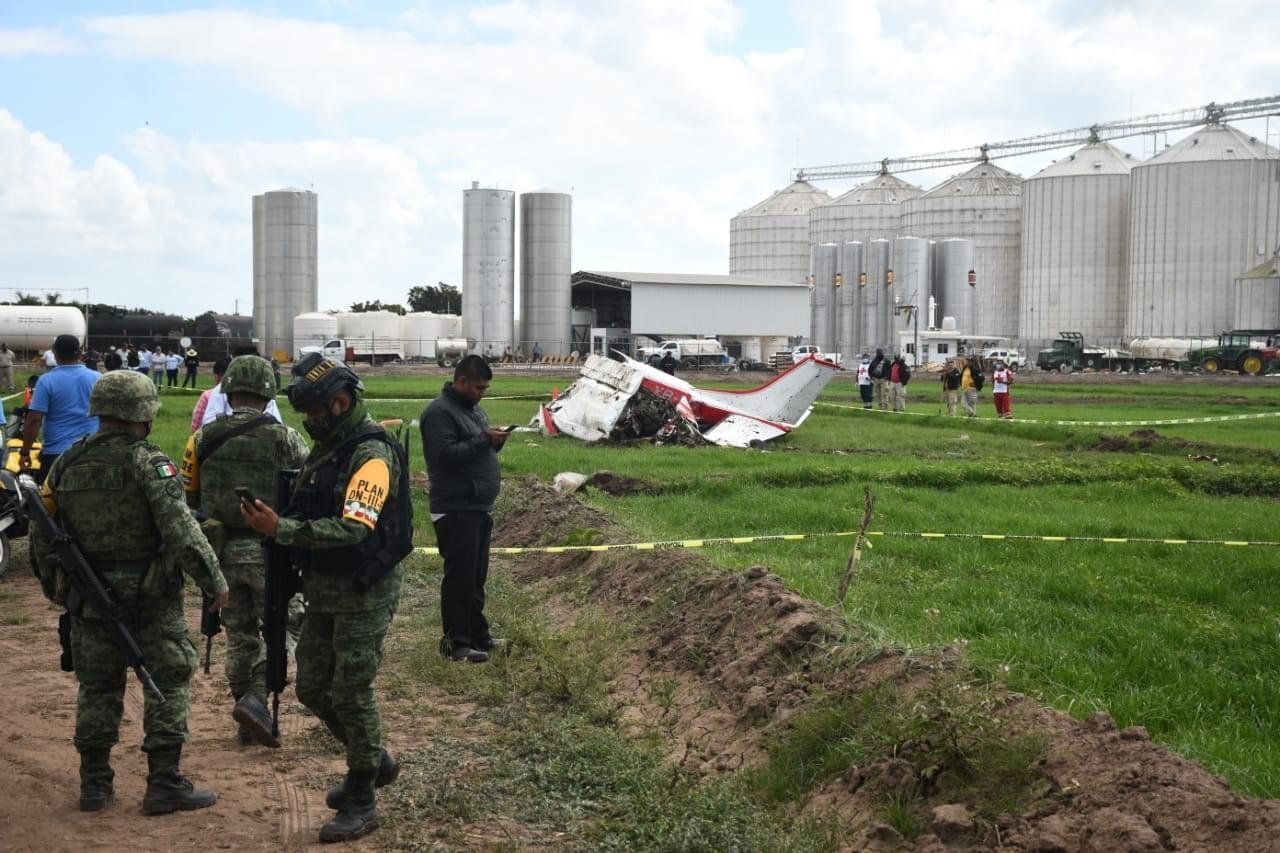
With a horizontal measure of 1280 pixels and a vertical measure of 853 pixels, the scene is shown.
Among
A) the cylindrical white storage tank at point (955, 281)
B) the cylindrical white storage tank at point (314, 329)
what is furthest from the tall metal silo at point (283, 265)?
the cylindrical white storage tank at point (955, 281)

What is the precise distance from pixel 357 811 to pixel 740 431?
20.1m

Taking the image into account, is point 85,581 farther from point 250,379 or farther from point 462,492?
point 462,492

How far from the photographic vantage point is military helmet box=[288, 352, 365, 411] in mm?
5719

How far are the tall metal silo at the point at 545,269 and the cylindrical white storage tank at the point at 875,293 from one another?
902 inches

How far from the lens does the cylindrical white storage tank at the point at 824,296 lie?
311 feet

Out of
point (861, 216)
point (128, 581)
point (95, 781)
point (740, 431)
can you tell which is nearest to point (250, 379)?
point (128, 581)

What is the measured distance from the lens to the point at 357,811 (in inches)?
225

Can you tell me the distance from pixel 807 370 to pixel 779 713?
21.0 m

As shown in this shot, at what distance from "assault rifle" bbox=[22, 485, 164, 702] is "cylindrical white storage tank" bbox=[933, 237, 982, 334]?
285 feet

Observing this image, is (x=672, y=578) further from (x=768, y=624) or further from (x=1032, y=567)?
(x=1032, y=567)

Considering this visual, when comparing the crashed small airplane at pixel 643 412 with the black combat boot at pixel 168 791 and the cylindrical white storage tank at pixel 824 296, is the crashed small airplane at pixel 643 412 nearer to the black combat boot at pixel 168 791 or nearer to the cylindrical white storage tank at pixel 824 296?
the black combat boot at pixel 168 791

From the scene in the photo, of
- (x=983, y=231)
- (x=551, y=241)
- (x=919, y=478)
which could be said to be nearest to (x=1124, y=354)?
(x=983, y=231)

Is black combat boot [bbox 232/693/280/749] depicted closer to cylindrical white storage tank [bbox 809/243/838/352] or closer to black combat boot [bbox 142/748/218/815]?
black combat boot [bbox 142/748/218/815]

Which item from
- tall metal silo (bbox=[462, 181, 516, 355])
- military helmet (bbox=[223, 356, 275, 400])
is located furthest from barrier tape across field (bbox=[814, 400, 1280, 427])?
tall metal silo (bbox=[462, 181, 516, 355])
